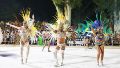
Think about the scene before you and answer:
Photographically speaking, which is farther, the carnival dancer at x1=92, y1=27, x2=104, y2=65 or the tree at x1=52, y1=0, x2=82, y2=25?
the tree at x1=52, y1=0, x2=82, y2=25

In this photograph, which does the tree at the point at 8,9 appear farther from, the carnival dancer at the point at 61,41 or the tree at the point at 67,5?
the carnival dancer at the point at 61,41

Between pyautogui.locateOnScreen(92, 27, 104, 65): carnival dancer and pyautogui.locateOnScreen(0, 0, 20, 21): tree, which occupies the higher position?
pyautogui.locateOnScreen(0, 0, 20, 21): tree

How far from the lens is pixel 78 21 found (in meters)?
41.9

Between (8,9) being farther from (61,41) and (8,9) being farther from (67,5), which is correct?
(61,41)

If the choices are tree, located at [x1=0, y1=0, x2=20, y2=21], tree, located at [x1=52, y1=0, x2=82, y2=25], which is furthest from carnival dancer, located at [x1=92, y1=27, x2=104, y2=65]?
tree, located at [x1=0, y1=0, x2=20, y2=21]

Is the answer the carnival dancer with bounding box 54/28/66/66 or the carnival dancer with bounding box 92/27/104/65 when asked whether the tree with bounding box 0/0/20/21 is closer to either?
the carnival dancer with bounding box 54/28/66/66

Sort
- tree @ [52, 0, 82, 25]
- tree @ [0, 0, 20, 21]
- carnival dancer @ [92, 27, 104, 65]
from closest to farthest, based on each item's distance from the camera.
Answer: carnival dancer @ [92, 27, 104, 65] → tree @ [52, 0, 82, 25] → tree @ [0, 0, 20, 21]

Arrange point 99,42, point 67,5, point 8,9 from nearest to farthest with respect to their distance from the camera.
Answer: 1. point 99,42
2. point 67,5
3. point 8,9

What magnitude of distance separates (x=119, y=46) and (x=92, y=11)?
38.4 ft

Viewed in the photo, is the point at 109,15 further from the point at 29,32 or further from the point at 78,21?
the point at 29,32

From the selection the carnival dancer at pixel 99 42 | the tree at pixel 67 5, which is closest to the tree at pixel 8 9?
the tree at pixel 67 5

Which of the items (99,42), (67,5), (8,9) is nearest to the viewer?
(99,42)

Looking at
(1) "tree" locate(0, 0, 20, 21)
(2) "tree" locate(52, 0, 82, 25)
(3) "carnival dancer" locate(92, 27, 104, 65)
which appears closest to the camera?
(3) "carnival dancer" locate(92, 27, 104, 65)

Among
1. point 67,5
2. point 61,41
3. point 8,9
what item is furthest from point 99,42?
point 8,9
